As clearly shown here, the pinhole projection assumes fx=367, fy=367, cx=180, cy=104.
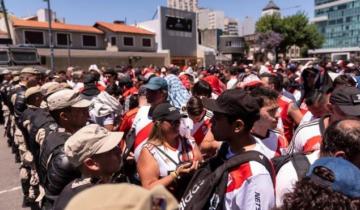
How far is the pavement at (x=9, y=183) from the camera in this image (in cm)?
593

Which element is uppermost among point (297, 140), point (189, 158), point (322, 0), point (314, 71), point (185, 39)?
point (322, 0)

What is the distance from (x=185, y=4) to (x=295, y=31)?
103m

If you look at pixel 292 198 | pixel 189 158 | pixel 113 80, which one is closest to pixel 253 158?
pixel 292 198

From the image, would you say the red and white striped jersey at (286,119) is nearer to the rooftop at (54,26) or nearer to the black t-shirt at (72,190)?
the black t-shirt at (72,190)

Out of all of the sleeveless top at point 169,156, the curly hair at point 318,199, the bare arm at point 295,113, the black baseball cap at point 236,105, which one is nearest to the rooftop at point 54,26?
the bare arm at point 295,113

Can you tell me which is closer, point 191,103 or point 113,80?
point 191,103

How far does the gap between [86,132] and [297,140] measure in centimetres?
161

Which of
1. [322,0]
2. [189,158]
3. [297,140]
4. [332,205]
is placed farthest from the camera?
[322,0]

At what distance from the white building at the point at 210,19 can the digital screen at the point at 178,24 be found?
47.8 meters

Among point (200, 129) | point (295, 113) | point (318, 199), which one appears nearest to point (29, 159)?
point (200, 129)

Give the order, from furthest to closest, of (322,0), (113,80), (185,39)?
1. (322,0)
2. (185,39)
3. (113,80)

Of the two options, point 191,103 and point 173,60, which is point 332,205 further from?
point 173,60

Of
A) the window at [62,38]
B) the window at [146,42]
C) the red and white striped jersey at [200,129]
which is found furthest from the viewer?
the window at [146,42]

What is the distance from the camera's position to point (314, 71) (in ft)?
13.2
